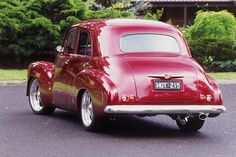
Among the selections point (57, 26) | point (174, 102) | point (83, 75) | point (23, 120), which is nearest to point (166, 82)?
point (174, 102)

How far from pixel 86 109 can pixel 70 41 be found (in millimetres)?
1707

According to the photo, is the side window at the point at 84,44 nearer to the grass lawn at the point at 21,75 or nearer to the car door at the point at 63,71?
the car door at the point at 63,71

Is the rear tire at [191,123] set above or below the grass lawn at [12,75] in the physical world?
above

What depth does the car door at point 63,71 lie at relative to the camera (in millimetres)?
11453

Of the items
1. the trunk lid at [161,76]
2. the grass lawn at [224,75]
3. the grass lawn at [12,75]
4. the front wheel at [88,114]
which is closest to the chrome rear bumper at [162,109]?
the trunk lid at [161,76]

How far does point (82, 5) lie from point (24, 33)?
2221 mm

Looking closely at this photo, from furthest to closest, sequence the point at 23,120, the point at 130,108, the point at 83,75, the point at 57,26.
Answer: the point at 57,26, the point at 23,120, the point at 83,75, the point at 130,108

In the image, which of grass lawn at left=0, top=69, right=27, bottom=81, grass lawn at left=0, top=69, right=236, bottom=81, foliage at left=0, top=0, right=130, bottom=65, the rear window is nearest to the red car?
the rear window

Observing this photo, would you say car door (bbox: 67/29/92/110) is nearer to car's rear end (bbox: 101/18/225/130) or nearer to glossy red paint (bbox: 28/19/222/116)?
glossy red paint (bbox: 28/19/222/116)

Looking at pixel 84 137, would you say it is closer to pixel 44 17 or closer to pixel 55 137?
pixel 55 137

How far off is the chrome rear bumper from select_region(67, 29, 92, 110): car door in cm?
115

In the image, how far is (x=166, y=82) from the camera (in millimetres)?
→ 9930

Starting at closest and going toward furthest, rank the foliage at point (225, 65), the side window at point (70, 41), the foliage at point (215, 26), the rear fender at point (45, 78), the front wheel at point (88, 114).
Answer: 1. the front wheel at point (88, 114)
2. the side window at point (70, 41)
3. the rear fender at point (45, 78)
4. the foliage at point (225, 65)
5. the foliage at point (215, 26)

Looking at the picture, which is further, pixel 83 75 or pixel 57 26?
pixel 57 26
